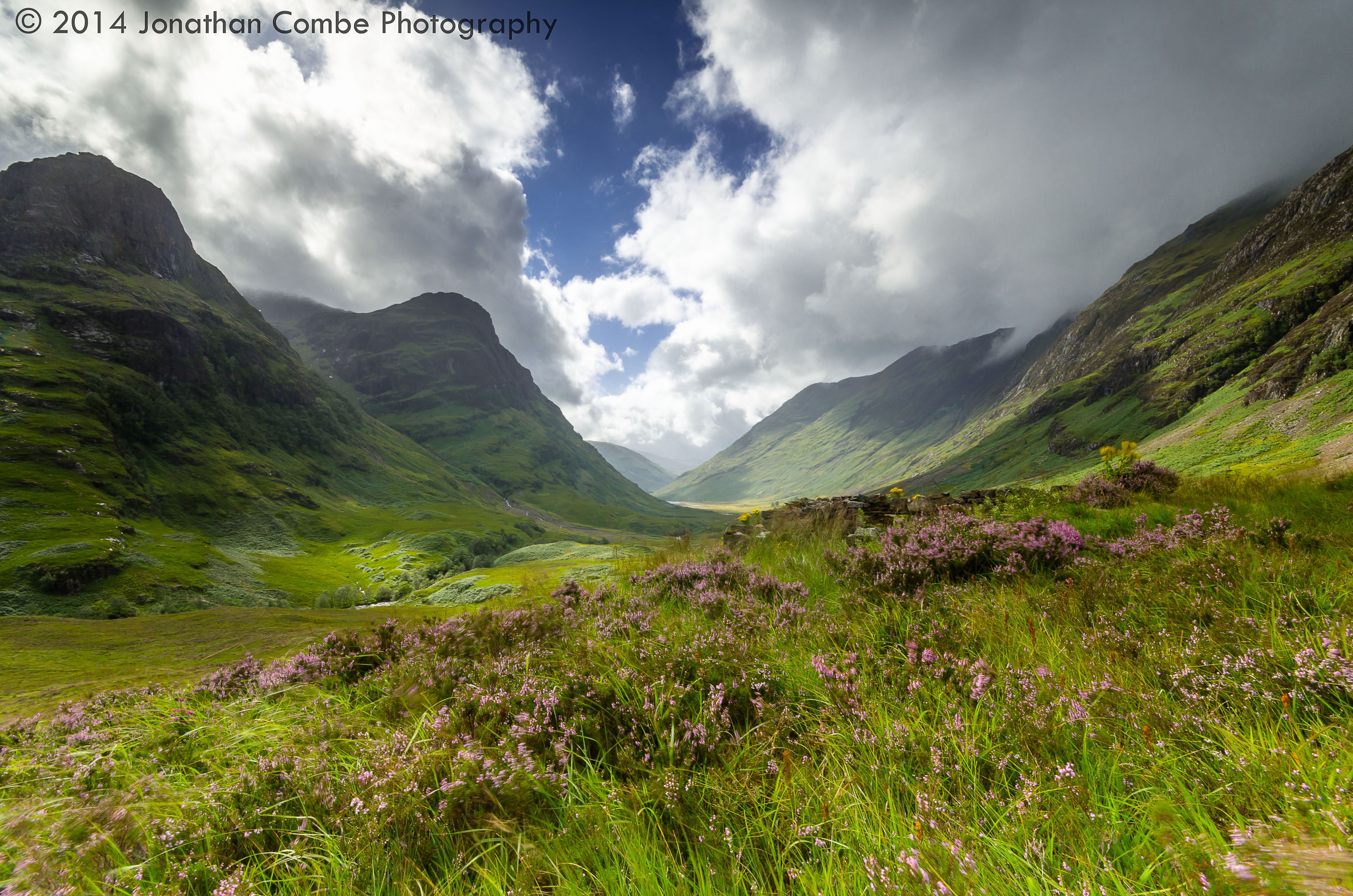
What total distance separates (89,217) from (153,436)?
384 feet

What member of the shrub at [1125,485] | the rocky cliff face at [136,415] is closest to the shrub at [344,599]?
the rocky cliff face at [136,415]

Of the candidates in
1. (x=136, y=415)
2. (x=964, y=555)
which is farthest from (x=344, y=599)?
(x=136, y=415)

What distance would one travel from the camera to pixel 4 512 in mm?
53031

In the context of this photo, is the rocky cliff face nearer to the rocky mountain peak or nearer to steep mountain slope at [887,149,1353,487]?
the rocky mountain peak

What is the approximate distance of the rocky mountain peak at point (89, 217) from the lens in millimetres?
127938

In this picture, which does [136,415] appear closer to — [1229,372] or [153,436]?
[153,436]

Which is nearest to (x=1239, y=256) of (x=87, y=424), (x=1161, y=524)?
(x=1161, y=524)

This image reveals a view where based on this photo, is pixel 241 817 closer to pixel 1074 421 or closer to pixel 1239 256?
pixel 1074 421

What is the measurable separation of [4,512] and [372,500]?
8297 cm

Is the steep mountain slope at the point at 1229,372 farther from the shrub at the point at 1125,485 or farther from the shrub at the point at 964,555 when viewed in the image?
the shrub at the point at 964,555

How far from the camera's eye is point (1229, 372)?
4119 inches

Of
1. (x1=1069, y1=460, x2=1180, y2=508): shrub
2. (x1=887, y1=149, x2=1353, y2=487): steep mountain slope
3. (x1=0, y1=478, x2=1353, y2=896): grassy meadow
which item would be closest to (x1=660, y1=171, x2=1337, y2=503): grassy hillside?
(x1=887, y1=149, x2=1353, y2=487): steep mountain slope

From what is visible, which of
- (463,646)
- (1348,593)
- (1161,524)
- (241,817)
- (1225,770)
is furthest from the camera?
(1161,524)

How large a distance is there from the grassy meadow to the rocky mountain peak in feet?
703
